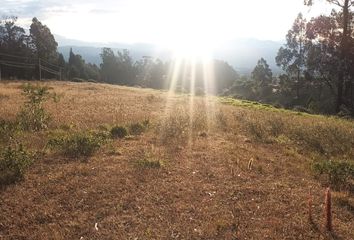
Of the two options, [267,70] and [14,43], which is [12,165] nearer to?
[14,43]

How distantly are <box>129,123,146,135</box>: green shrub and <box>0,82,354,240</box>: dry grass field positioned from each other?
2.3 inches

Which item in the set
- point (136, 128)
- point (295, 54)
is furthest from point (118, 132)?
point (295, 54)

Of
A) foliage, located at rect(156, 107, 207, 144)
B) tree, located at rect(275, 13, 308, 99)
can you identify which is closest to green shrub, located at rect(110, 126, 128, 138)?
foliage, located at rect(156, 107, 207, 144)

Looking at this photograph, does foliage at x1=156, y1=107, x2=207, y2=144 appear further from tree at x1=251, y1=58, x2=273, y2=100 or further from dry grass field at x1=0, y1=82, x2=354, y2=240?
tree at x1=251, y1=58, x2=273, y2=100

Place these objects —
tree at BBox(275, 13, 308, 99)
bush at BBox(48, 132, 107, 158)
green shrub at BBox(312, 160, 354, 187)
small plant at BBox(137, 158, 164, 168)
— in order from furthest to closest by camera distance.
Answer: tree at BBox(275, 13, 308, 99)
bush at BBox(48, 132, 107, 158)
small plant at BBox(137, 158, 164, 168)
green shrub at BBox(312, 160, 354, 187)

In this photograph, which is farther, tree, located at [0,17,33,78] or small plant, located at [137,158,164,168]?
tree, located at [0,17,33,78]

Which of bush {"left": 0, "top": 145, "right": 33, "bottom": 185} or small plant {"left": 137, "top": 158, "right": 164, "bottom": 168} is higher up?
bush {"left": 0, "top": 145, "right": 33, "bottom": 185}

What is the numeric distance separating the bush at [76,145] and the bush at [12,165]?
4.93 feet

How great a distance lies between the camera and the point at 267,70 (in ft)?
257

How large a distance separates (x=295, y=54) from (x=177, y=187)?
4262 centimetres

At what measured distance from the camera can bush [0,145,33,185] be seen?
8.10m

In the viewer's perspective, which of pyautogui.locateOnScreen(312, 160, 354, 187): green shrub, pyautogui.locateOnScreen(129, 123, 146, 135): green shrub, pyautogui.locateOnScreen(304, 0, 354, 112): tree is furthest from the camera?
pyautogui.locateOnScreen(304, 0, 354, 112): tree

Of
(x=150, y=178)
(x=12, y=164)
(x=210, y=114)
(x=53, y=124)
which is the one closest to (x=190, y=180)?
(x=150, y=178)

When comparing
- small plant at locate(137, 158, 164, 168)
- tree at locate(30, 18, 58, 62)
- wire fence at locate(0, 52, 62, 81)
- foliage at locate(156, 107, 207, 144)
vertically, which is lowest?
wire fence at locate(0, 52, 62, 81)
